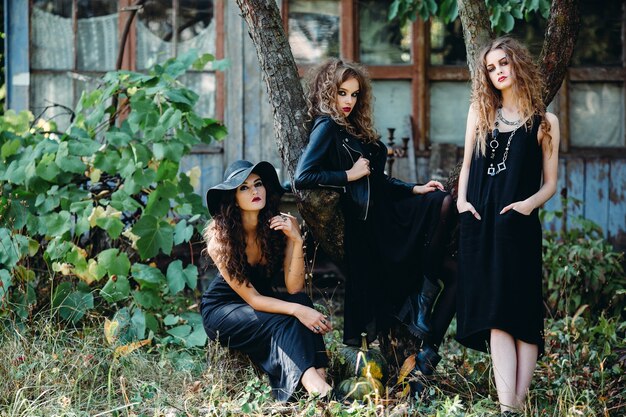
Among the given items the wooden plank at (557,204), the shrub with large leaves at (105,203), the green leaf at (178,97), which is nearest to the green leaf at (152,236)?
the shrub with large leaves at (105,203)

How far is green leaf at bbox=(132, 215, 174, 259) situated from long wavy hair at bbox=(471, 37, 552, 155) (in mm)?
1937

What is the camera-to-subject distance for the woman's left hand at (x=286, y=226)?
4.39 metres

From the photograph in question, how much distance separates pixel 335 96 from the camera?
4375 millimetres

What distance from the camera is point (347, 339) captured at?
4.42m

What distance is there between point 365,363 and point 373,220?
0.72 m

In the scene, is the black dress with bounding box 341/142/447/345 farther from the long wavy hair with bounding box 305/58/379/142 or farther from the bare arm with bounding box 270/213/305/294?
the bare arm with bounding box 270/213/305/294

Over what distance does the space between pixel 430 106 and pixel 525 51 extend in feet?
10.6

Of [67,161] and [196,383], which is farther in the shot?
[67,161]

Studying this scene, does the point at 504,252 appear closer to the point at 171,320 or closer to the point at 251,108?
the point at 171,320

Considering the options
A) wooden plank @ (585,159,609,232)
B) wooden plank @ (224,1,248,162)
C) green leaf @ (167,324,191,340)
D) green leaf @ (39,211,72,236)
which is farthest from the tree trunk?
wooden plank @ (585,159,609,232)

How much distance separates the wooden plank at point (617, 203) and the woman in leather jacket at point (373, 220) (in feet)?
11.3

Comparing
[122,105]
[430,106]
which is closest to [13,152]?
[122,105]

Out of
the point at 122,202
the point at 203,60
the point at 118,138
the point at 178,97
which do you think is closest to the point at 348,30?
the point at 203,60

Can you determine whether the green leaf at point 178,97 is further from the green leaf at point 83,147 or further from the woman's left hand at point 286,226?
the woman's left hand at point 286,226
